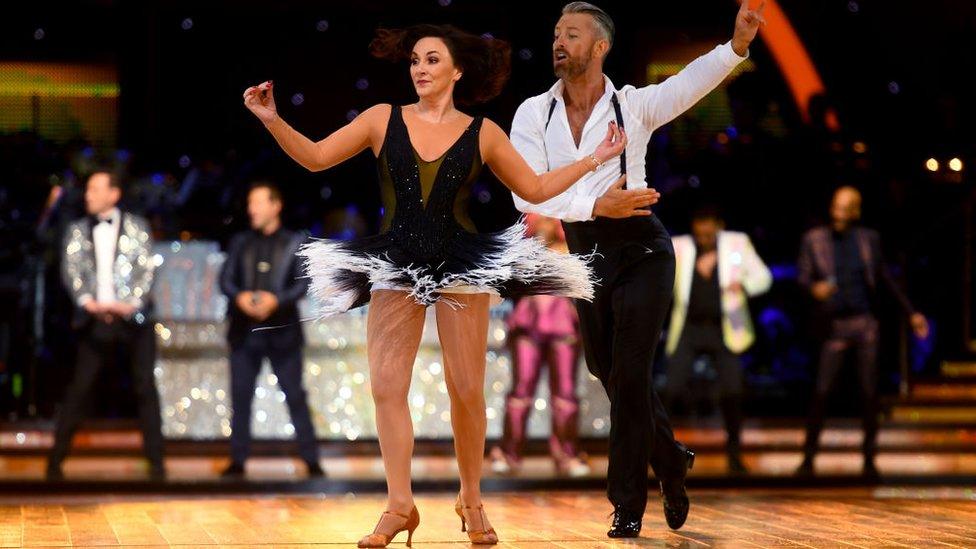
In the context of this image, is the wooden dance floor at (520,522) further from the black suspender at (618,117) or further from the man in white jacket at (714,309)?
the man in white jacket at (714,309)

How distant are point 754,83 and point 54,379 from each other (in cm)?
696

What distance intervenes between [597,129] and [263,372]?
5.31 meters

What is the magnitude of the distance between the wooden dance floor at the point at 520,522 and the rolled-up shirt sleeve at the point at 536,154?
1.13 meters

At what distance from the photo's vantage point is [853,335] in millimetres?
9133

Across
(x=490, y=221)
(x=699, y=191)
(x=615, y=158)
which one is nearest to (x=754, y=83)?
(x=699, y=191)

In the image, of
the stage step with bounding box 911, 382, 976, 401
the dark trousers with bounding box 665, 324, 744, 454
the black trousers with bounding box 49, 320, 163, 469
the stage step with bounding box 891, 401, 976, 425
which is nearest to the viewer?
the black trousers with bounding box 49, 320, 163, 469

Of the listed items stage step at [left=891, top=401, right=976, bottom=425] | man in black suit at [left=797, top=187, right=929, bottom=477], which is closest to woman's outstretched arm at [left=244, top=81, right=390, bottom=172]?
man in black suit at [left=797, top=187, right=929, bottom=477]

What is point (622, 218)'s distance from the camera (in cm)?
524

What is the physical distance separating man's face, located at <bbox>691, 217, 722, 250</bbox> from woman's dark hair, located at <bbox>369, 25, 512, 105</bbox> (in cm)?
433

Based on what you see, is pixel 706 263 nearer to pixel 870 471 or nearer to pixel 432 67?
pixel 870 471

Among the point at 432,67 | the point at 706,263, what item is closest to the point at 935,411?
the point at 706,263

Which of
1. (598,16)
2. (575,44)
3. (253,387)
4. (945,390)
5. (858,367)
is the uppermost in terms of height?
(598,16)

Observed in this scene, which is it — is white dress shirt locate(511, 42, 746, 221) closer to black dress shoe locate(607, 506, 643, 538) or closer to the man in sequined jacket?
black dress shoe locate(607, 506, 643, 538)

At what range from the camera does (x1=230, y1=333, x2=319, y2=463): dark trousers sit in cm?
884
